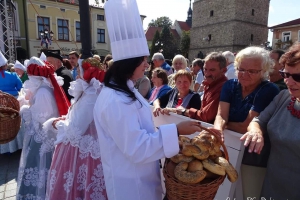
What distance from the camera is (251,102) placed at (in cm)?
194

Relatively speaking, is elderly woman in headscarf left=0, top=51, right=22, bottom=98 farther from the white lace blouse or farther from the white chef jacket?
the white chef jacket

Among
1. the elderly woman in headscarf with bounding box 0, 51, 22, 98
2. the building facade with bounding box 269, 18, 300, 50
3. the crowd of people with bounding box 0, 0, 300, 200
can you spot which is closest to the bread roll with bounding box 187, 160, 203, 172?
the crowd of people with bounding box 0, 0, 300, 200

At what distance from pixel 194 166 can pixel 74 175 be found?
1.34 meters

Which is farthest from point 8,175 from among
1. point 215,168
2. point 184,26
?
point 184,26

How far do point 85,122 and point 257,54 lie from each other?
1.68 meters

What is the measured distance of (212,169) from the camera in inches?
50.8

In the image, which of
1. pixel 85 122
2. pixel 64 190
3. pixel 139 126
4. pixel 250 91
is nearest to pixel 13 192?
pixel 64 190

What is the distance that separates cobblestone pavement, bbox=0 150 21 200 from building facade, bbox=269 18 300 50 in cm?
3026

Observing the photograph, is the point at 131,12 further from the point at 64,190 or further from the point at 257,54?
the point at 64,190

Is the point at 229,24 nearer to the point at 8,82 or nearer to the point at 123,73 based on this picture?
the point at 8,82

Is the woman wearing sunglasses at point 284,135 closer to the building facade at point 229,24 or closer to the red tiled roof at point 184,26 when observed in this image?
the building facade at point 229,24

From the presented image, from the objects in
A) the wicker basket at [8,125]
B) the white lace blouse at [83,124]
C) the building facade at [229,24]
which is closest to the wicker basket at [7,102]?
the wicker basket at [8,125]

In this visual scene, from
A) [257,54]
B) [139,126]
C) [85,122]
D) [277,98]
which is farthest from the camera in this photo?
[85,122]

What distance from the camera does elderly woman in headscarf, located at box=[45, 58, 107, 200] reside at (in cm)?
212
